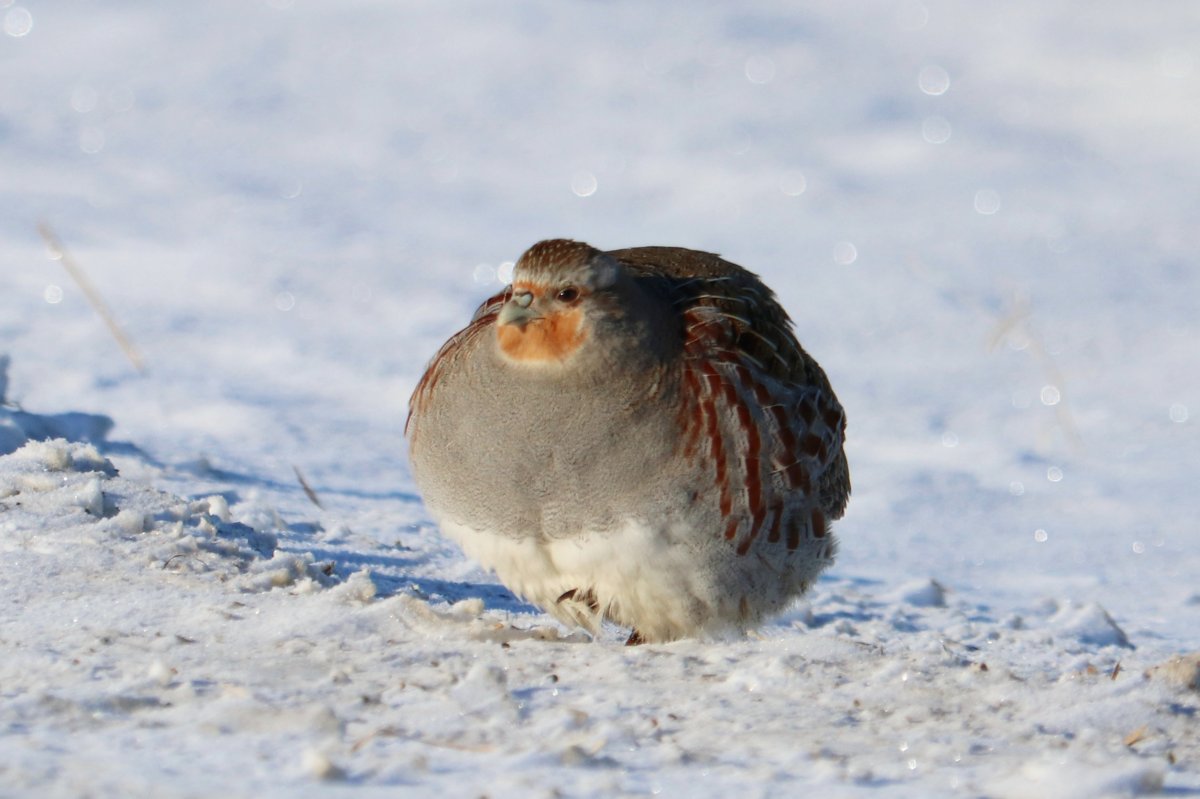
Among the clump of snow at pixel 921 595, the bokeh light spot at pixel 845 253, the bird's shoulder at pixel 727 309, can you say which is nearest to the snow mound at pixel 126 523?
the bird's shoulder at pixel 727 309

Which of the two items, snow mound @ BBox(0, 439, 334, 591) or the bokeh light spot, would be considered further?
the bokeh light spot

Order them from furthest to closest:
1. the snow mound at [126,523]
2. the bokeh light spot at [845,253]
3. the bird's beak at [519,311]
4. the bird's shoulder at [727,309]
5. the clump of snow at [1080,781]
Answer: the bokeh light spot at [845,253]
the bird's shoulder at [727,309]
the bird's beak at [519,311]
the snow mound at [126,523]
the clump of snow at [1080,781]

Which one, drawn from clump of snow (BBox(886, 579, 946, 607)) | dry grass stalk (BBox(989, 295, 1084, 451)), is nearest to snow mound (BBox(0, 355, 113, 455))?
clump of snow (BBox(886, 579, 946, 607))

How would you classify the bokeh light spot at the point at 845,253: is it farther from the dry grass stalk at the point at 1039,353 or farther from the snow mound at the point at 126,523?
the snow mound at the point at 126,523

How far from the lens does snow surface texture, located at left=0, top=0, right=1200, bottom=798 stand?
2418mm

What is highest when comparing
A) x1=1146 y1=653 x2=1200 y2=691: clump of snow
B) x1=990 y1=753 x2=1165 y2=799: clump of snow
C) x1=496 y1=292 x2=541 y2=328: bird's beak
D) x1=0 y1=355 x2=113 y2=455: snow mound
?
x1=496 y1=292 x2=541 y2=328: bird's beak

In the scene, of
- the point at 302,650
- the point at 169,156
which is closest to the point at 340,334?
the point at 169,156

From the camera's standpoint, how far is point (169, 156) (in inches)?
408

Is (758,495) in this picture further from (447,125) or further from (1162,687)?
(447,125)

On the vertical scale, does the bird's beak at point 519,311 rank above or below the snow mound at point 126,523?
above

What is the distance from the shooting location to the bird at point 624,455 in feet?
11.1

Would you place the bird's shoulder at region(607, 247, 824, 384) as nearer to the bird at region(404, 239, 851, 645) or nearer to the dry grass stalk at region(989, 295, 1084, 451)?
the bird at region(404, 239, 851, 645)

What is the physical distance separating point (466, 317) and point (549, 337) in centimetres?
455

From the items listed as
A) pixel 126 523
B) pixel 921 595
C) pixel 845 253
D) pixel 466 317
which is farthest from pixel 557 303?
pixel 845 253
